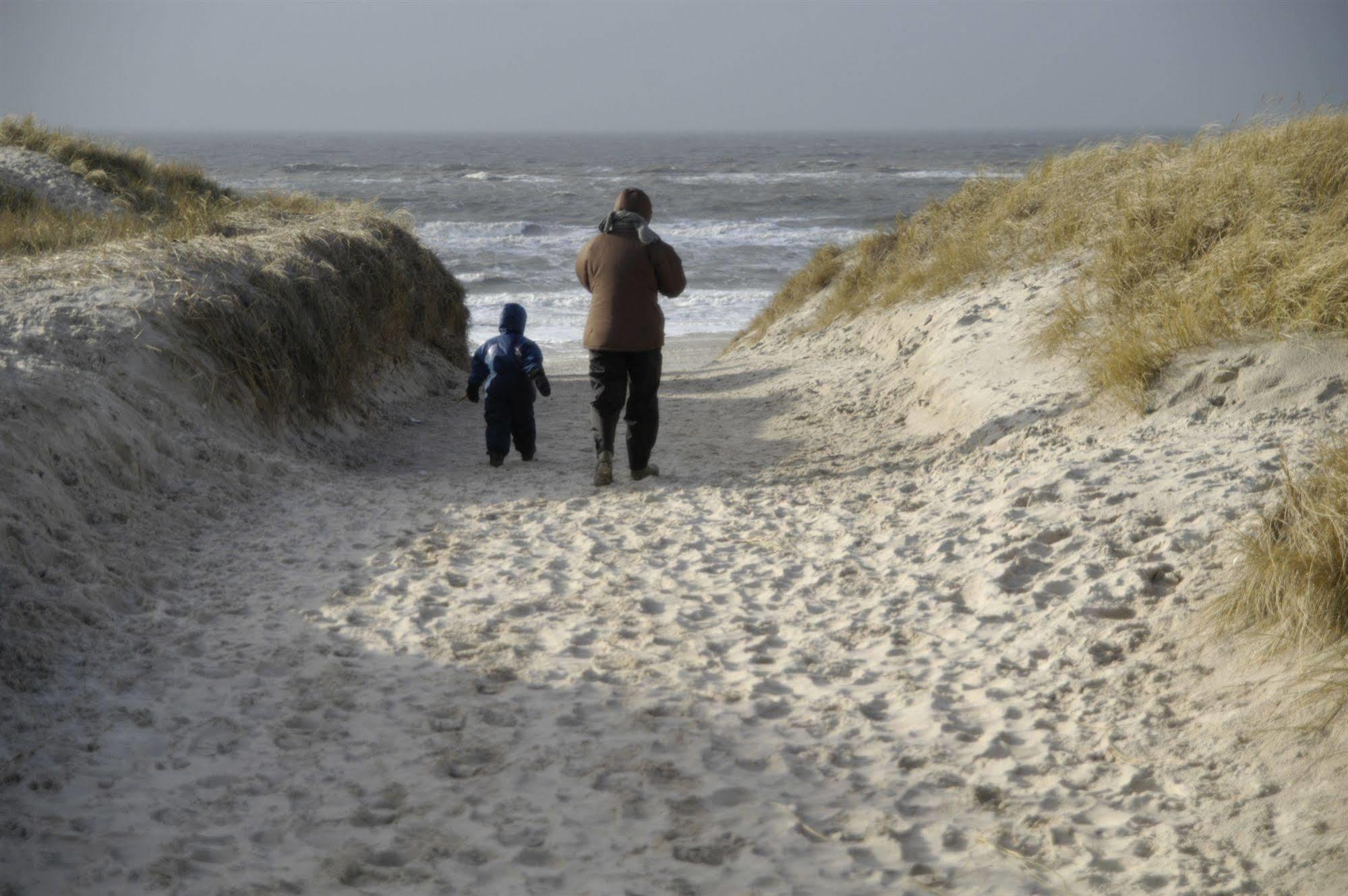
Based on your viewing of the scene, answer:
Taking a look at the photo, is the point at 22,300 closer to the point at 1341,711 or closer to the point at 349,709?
the point at 349,709

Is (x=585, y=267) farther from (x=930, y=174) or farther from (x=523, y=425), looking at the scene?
(x=930, y=174)

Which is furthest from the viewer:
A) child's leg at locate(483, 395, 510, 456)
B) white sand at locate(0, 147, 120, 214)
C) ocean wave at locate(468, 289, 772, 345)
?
ocean wave at locate(468, 289, 772, 345)

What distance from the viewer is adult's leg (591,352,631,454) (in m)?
6.64

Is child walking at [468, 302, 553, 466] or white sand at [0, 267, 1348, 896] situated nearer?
white sand at [0, 267, 1348, 896]

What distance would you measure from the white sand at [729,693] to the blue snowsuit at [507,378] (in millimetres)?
932

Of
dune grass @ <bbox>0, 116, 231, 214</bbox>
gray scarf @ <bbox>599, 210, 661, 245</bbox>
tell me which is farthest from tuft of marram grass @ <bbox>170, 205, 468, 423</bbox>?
dune grass @ <bbox>0, 116, 231, 214</bbox>

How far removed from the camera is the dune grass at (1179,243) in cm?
605

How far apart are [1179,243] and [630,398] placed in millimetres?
4024

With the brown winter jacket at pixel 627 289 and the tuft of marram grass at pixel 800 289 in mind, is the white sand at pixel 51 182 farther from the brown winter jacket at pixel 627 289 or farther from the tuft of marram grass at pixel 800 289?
the brown winter jacket at pixel 627 289

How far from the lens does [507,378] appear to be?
7410 mm

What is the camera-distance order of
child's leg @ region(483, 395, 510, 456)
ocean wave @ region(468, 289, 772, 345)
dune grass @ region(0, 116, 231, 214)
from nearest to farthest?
1. child's leg @ region(483, 395, 510, 456)
2. dune grass @ region(0, 116, 231, 214)
3. ocean wave @ region(468, 289, 772, 345)

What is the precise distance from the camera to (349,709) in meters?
3.66

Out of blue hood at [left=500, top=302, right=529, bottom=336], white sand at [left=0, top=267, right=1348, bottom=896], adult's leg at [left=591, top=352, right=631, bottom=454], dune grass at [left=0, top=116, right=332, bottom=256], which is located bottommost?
white sand at [left=0, top=267, right=1348, bottom=896]

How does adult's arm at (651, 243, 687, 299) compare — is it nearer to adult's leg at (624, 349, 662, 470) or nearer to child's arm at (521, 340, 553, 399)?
adult's leg at (624, 349, 662, 470)
